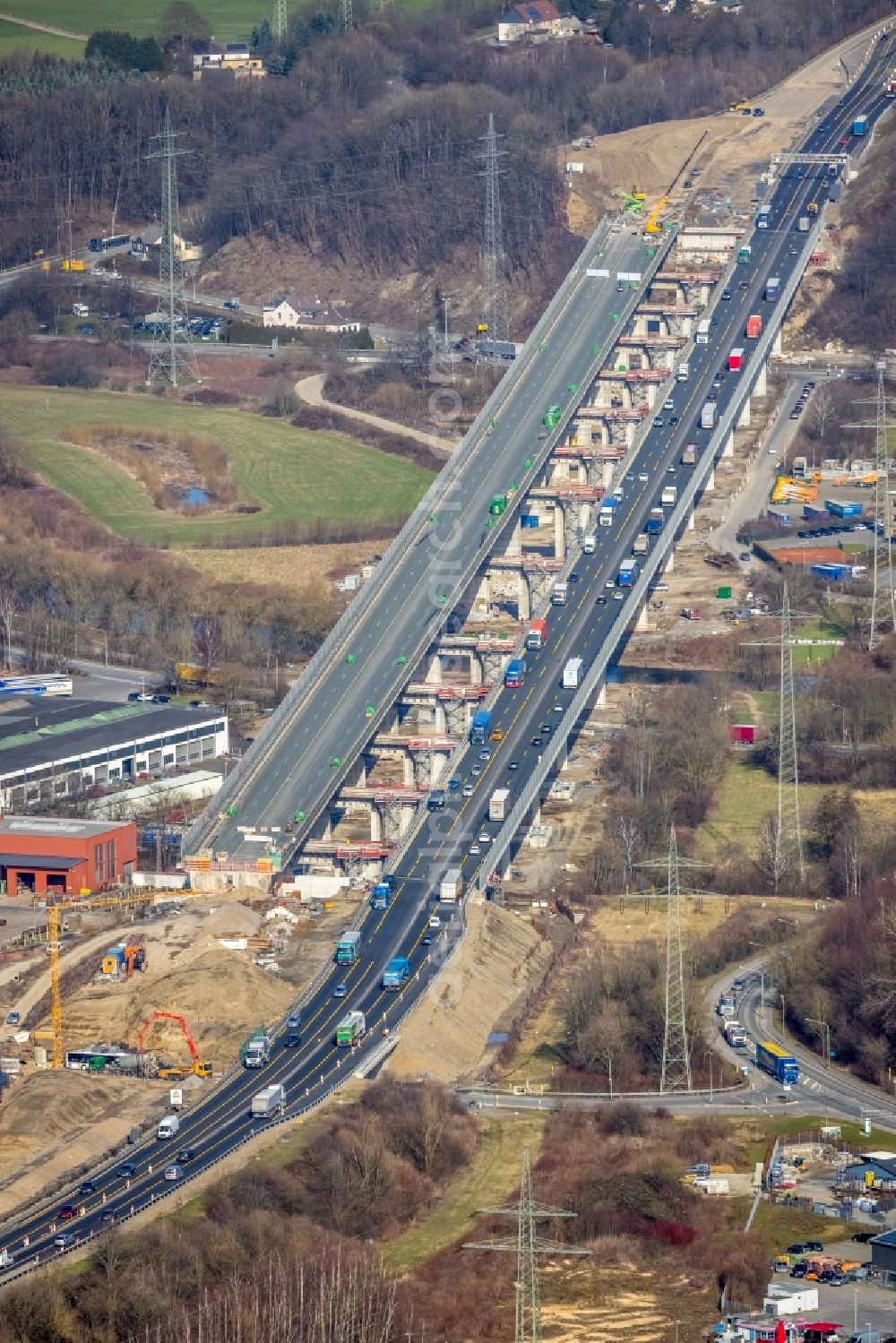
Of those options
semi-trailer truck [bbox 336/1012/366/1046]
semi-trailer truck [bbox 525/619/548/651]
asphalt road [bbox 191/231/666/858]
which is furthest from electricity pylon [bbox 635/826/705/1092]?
semi-trailer truck [bbox 525/619/548/651]

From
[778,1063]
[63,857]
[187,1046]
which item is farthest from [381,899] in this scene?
[778,1063]

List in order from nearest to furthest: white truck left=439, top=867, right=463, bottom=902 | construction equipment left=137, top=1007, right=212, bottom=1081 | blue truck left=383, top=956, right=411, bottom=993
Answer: construction equipment left=137, top=1007, right=212, bottom=1081 → blue truck left=383, top=956, right=411, bottom=993 → white truck left=439, top=867, right=463, bottom=902

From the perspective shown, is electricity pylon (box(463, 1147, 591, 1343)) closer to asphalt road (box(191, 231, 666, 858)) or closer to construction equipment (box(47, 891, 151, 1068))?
construction equipment (box(47, 891, 151, 1068))

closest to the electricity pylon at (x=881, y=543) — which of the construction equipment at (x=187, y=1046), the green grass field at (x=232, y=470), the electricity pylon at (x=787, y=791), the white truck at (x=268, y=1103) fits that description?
the electricity pylon at (x=787, y=791)

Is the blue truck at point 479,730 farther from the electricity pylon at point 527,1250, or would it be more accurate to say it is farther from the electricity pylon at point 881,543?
the electricity pylon at point 527,1250

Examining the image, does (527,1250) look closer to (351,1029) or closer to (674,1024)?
(674,1024)

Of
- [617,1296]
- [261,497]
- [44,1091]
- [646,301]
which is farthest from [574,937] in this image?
[646,301]
